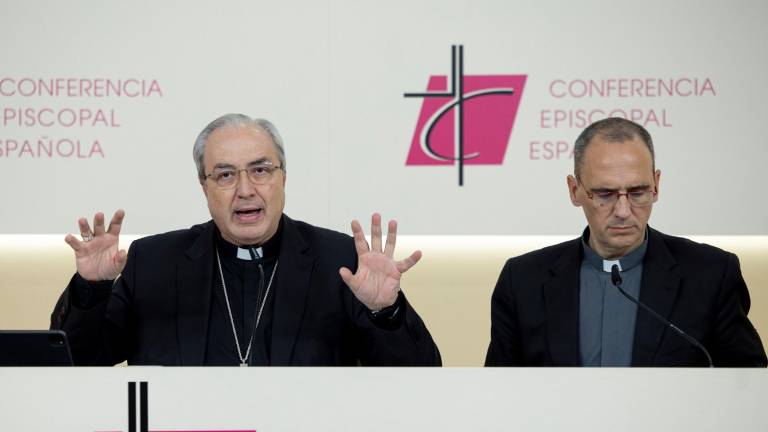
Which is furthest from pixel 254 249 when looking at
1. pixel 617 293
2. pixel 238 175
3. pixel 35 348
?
pixel 617 293

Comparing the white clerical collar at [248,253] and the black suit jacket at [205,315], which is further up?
the white clerical collar at [248,253]

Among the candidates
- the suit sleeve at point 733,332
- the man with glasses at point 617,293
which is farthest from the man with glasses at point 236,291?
the suit sleeve at point 733,332

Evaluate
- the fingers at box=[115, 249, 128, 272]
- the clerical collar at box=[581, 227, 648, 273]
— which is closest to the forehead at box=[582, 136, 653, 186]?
the clerical collar at box=[581, 227, 648, 273]

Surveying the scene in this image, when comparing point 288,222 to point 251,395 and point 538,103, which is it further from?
point 538,103

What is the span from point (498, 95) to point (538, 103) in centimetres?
18

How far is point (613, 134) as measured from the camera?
281 centimetres

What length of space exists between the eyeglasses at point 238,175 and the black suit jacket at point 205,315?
0.62 ft

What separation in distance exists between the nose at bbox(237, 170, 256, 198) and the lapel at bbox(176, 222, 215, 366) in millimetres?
230

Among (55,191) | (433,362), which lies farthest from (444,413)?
(55,191)

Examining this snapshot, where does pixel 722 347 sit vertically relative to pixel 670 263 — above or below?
below

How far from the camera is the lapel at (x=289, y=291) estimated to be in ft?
Answer: 8.89

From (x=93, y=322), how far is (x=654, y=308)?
1555 millimetres

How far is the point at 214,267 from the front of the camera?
2.89 meters

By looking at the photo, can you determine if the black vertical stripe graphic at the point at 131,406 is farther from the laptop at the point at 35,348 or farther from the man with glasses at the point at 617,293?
the man with glasses at the point at 617,293
